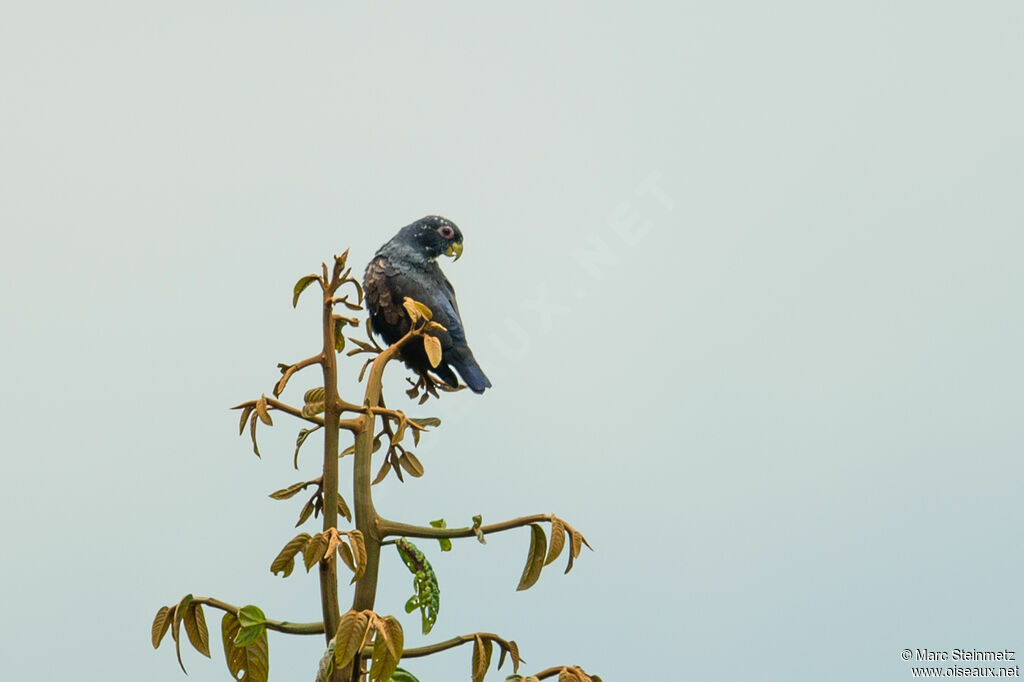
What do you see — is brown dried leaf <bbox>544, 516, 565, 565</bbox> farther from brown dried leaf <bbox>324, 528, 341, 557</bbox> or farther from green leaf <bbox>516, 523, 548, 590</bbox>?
brown dried leaf <bbox>324, 528, 341, 557</bbox>

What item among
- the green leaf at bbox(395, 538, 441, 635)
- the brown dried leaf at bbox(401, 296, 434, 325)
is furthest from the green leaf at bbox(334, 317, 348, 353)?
the green leaf at bbox(395, 538, 441, 635)

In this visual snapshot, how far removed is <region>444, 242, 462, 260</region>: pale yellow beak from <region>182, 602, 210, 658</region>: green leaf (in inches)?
61.3

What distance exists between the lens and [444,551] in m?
2.63

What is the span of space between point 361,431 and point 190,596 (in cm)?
54

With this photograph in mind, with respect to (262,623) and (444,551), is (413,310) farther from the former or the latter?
(262,623)

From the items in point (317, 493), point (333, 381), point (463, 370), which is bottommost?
point (317, 493)

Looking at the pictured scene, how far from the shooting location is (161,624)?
247 centimetres

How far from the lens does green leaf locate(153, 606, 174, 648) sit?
2.47 meters

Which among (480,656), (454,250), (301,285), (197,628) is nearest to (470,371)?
(454,250)

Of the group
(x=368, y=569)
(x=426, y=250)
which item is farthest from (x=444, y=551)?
(x=426, y=250)

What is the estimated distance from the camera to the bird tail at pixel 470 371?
3309 mm

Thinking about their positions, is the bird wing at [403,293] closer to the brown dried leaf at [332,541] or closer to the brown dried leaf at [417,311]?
the brown dried leaf at [417,311]

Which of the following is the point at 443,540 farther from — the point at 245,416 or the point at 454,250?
the point at 454,250

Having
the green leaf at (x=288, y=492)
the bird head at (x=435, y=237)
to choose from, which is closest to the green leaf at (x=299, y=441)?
the green leaf at (x=288, y=492)
